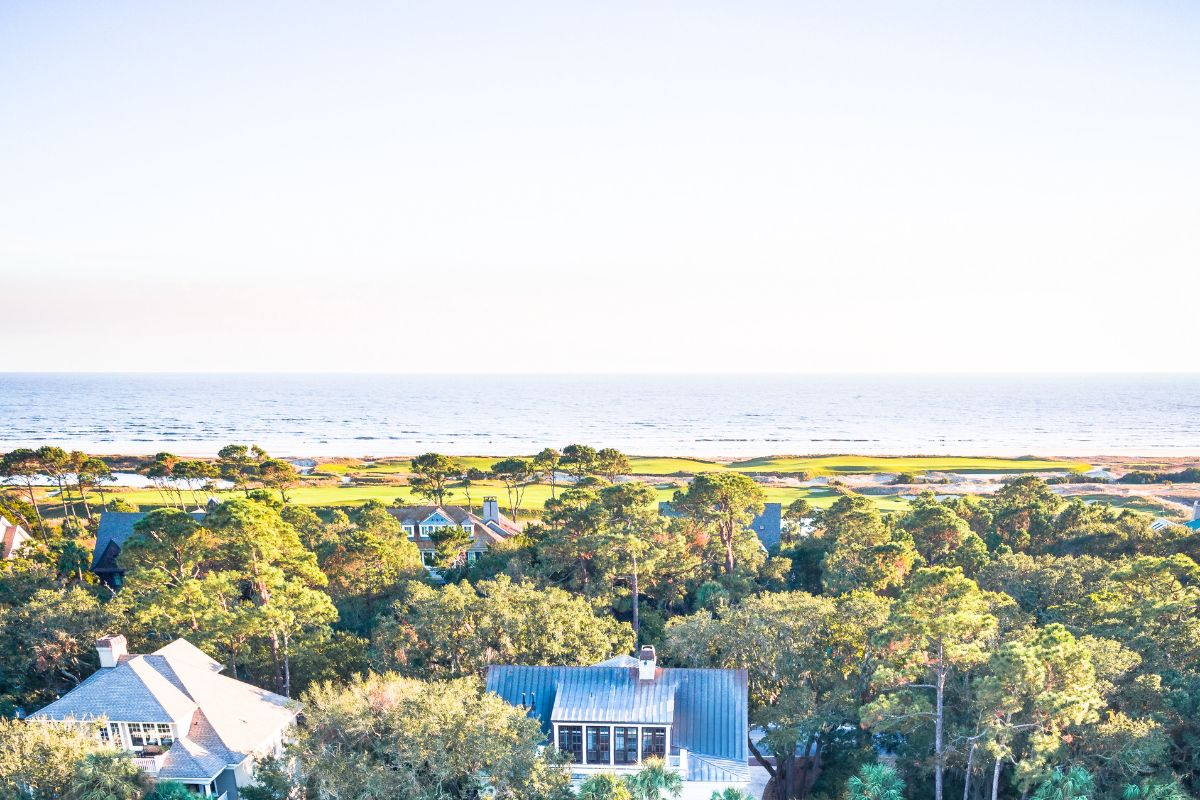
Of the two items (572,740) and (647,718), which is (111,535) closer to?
(572,740)

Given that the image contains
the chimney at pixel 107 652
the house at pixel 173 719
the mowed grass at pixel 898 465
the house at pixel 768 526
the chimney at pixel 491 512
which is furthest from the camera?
the mowed grass at pixel 898 465

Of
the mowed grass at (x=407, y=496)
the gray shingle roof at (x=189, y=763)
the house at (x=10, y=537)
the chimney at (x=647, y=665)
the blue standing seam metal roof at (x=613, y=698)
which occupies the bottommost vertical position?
the mowed grass at (x=407, y=496)

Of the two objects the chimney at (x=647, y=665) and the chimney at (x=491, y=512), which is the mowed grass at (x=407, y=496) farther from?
the chimney at (x=647, y=665)

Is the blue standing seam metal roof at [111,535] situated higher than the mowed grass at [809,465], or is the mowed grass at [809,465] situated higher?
the blue standing seam metal roof at [111,535]

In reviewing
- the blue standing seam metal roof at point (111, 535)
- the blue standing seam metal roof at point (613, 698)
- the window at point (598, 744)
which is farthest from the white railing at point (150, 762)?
the blue standing seam metal roof at point (111, 535)

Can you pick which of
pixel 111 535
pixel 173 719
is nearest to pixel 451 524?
pixel 111 535

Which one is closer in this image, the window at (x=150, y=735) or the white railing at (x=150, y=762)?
the white railing at (x=150, y=762)
